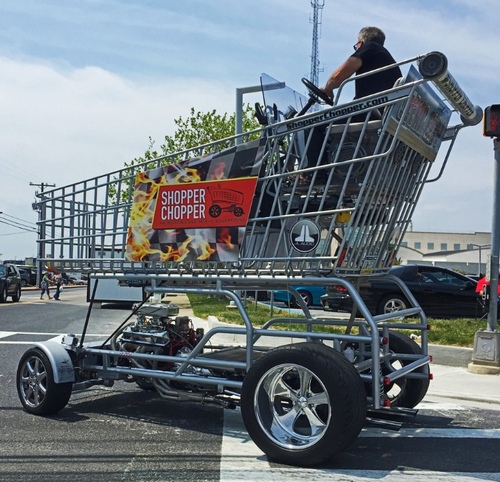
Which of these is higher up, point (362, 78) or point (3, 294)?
point (362, 78)

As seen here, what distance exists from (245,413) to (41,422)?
7.10ft

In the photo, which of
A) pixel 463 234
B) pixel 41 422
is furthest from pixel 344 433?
pixel 463 234

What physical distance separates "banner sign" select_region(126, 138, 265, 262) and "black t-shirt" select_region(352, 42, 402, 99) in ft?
Result: 3.04

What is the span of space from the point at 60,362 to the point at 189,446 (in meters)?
1.60

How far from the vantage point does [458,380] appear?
855 centimetres

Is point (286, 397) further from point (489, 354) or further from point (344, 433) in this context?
point (489, 354)

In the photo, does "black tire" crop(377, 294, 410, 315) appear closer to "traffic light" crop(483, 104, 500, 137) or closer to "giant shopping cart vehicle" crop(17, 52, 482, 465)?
"traffic light" crop(483, 104, 500, 137)

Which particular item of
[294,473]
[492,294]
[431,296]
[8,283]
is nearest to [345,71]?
[294,473]

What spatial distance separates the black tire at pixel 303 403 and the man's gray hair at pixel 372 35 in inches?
105

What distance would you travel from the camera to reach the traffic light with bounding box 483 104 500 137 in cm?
871

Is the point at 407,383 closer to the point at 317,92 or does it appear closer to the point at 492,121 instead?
the point at 317,92

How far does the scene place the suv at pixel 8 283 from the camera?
2546 cm

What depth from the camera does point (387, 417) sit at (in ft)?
18.2

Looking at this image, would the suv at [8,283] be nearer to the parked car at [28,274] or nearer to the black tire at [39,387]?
the black tire at [39,387]
